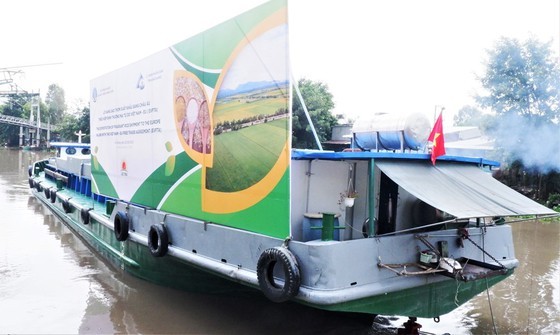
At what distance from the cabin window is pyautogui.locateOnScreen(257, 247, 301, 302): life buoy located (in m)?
1.44

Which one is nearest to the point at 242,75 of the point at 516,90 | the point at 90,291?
the point at 90,291

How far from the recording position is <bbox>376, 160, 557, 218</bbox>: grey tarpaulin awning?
393cm

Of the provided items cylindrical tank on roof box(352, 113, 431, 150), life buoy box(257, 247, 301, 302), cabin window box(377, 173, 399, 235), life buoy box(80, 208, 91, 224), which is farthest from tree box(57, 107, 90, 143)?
life buoy box(257, 247, 301, 302)

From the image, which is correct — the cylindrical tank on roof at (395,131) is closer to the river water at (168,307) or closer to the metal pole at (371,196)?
the metal pole at (371,196)

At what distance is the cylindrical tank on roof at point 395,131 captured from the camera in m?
4.75

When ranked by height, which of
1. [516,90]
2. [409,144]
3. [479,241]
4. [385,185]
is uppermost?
[516,90]

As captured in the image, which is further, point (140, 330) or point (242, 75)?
point (140, 330)

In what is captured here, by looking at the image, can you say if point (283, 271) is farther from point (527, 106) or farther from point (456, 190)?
point (527, 106)

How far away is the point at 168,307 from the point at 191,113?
2824mm

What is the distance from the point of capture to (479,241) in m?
5.17

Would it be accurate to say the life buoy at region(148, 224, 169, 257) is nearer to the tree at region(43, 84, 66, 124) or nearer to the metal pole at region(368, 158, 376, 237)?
the metal pole at region(368, 158, 376, 237)

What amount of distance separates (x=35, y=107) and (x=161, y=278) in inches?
2580

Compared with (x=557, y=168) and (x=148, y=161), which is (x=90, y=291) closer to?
(x=148, y=161)

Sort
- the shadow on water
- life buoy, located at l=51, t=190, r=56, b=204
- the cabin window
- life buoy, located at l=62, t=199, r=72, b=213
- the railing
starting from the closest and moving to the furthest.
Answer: the cabin window
the shadow on water
life buoy, located at l=62, t=199, r=72, b=213
life buoy, located at l=51, t=190, r=56, b=204
the railing
